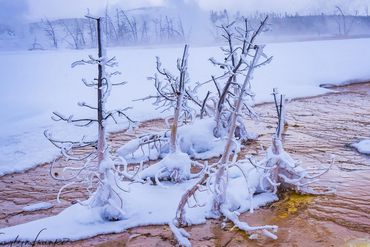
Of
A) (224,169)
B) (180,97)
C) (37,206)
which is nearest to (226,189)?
(224,169)

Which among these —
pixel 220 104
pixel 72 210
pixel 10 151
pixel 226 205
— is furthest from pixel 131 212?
pixel 10 151

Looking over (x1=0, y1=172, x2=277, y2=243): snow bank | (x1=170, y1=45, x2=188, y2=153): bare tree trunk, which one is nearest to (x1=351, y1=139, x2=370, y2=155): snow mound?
(x1=0, y1=172, x2=277, y2=243): snow bank

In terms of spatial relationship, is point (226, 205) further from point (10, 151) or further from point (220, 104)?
point (10, 151)

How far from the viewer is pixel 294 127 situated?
11469 millimetres

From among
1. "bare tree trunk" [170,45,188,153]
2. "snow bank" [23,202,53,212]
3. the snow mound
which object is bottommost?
"snow bank" [23,202,53,212]

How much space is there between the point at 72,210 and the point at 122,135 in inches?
205

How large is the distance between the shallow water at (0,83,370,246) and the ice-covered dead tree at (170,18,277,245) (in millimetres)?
154

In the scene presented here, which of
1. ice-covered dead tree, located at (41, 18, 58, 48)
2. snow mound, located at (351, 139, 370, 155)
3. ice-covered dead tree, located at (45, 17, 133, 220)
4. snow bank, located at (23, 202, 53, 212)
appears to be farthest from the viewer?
ice-covered dead tree, located at (41, 18, 58, 48)

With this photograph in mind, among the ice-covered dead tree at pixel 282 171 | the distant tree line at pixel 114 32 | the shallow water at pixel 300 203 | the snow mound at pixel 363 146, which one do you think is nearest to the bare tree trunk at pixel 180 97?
the ice-covered dead tree at pixel 282 171

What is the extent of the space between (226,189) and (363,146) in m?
4.58

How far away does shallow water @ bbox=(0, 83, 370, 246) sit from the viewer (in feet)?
17.4

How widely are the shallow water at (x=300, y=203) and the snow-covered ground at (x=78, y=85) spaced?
1598mm

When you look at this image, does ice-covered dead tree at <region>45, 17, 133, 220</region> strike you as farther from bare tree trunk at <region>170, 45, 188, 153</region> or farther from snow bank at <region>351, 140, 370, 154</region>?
snow bank at <region>351, 140, 370, 154</region>

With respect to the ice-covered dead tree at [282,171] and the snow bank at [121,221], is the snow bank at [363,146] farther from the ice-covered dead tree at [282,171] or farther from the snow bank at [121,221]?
the snow bank at [121,221]
